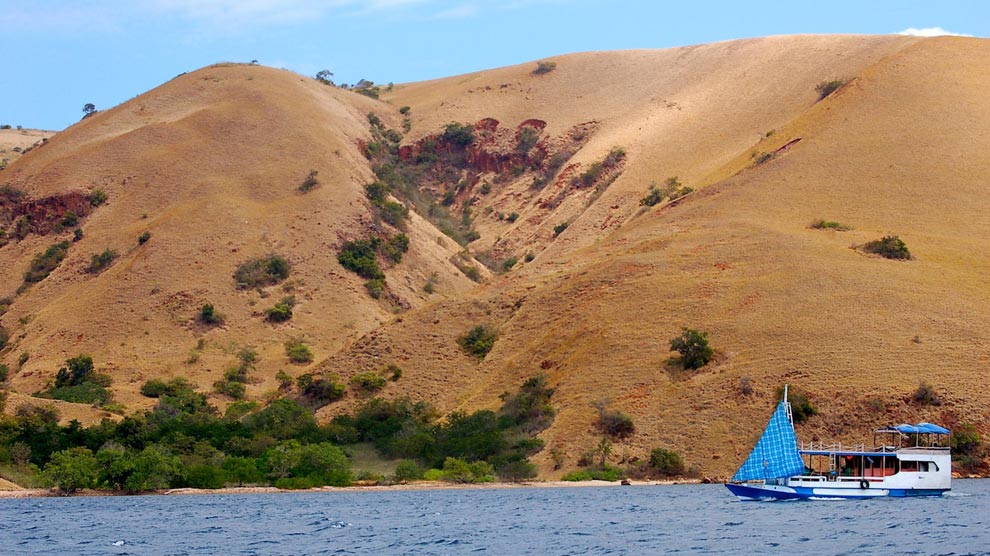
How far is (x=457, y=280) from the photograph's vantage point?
118 meters

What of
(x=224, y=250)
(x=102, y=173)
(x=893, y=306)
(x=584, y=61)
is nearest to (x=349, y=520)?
(x=893, y=306)

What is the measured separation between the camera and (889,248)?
3334 inches

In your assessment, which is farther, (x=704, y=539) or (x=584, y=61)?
(x=584, y=61)

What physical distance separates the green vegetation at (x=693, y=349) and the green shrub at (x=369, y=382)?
18937 mm

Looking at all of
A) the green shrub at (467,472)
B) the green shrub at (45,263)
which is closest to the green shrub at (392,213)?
the green shrub at (45,263)

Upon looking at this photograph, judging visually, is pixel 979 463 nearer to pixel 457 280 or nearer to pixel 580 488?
pixel 580 488

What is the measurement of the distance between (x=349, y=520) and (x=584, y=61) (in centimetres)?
12196

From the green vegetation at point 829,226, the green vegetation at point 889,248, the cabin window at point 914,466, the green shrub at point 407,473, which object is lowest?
the green shrub at point 407,473

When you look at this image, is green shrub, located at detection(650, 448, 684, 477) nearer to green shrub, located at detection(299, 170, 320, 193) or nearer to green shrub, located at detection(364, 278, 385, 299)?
green shrub, located at detection(364, 278, 385, 299)

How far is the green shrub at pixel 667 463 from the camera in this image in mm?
69000

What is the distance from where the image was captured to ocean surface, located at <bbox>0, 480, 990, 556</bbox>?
3906 centimetres

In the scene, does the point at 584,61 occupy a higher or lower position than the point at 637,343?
higher

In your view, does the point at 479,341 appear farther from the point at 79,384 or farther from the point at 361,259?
the point at 79,384

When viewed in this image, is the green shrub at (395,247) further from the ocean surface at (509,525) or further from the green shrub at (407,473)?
the ocean surface at (509,525)
